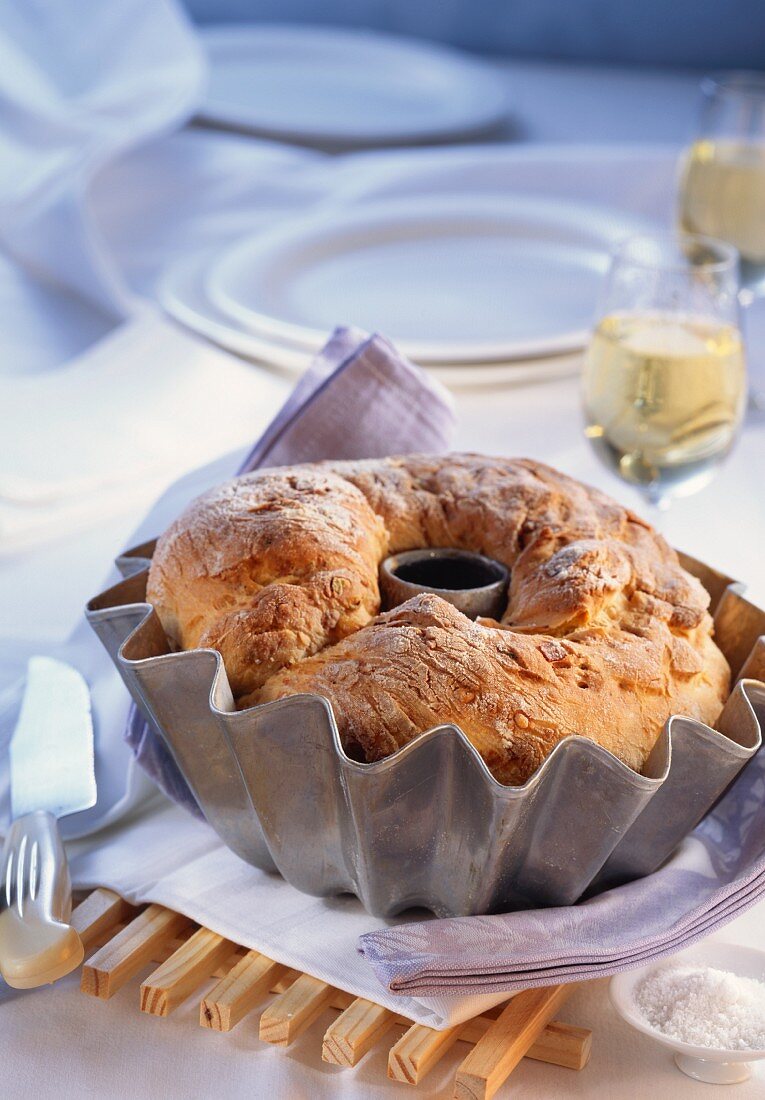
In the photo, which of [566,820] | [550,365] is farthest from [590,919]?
[550,365]

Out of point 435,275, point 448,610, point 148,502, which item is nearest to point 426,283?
point 435,275

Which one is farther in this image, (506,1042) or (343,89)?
(343,89)

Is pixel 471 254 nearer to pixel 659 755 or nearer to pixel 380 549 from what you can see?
pixel 380 549

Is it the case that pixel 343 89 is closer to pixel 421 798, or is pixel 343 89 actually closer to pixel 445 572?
pixel 445 572

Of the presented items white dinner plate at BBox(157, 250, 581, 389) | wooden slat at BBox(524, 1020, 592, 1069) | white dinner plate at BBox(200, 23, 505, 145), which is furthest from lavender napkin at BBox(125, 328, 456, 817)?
white dinner plate at BBox(200, 23, 505, 145)

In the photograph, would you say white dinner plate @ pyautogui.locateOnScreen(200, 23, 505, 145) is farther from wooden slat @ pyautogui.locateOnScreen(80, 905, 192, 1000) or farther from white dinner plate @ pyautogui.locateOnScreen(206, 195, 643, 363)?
wooden slat @ pyautogui.locateOnScreen(80, 905, 192, 1000)

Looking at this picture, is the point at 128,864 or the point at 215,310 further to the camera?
the point at 215,310
